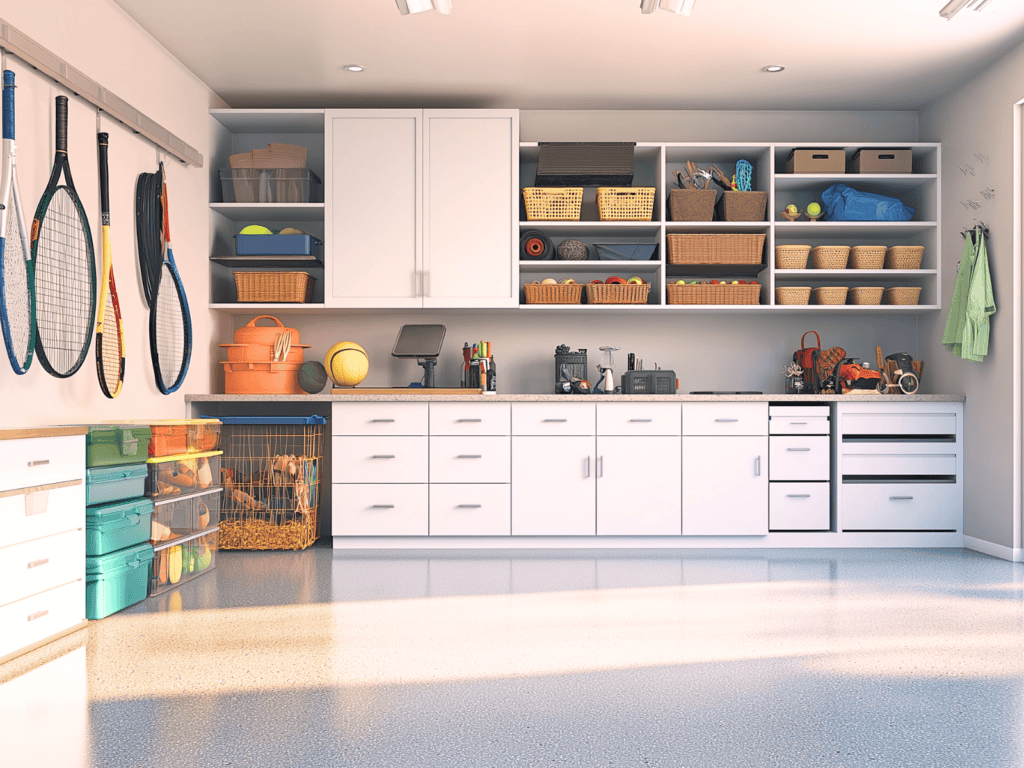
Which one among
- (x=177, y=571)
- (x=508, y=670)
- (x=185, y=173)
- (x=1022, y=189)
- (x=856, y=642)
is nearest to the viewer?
(x=508, y=670)

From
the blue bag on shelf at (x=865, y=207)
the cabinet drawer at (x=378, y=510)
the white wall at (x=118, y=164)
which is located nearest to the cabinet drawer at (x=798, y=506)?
the blue bag on shelf at (x=865, y=207)

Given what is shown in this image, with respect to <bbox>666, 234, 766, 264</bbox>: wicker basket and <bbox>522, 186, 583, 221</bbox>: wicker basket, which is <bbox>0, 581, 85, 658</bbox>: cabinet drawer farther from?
<bbox>666, 234, 766, 264</bbox>: wicker basket

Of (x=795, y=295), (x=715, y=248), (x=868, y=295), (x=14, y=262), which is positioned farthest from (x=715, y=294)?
(x=14, y=262)

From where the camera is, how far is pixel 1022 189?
411 cm

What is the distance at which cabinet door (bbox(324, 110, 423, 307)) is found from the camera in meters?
4.73

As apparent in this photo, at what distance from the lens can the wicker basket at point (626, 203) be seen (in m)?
4.79

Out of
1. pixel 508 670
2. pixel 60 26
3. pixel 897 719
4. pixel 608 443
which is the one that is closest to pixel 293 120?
pixel 60 26

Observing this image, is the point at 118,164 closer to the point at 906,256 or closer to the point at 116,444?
the point at 116,444

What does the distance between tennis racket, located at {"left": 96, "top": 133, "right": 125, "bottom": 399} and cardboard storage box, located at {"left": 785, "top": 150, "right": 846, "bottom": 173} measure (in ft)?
12.6

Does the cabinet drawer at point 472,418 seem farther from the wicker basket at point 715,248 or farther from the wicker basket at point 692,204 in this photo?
the wicker basket at point 692,204

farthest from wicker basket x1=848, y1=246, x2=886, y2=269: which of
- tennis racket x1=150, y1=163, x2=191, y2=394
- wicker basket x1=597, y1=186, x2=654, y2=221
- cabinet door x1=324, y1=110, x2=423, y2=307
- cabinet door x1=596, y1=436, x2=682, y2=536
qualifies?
tennis racket x1=150, y1=163, x2=191, y2=394

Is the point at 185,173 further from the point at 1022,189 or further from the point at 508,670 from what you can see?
the point at 1022,189

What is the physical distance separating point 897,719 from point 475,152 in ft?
12.3

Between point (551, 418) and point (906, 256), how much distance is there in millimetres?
2445
